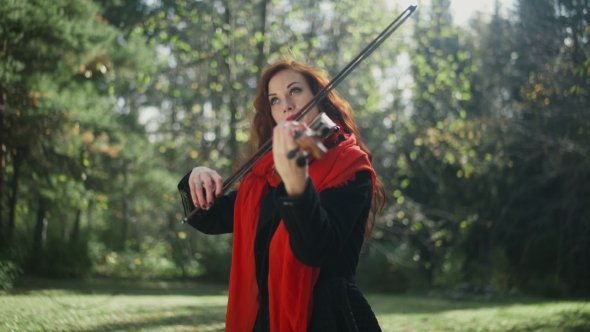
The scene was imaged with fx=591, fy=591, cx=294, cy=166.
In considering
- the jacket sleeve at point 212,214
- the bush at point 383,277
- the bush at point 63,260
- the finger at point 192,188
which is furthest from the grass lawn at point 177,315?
the bush at point 383,277

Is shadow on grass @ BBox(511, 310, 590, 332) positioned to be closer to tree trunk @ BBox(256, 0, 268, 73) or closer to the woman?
the woman

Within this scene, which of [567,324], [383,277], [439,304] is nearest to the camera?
[567,324]

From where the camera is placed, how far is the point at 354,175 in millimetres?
2043

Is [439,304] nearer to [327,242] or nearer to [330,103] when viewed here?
[330,103]

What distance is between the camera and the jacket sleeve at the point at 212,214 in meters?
2.48

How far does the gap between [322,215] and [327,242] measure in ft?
0.30

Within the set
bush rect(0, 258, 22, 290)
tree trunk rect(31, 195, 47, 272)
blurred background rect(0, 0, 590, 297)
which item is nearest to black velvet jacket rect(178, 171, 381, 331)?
bush rect(0, 258, 22, 290)

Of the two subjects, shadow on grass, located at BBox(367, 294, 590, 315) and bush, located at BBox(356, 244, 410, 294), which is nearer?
shadow on grass, located at BBox(367, 294, 590, 315)

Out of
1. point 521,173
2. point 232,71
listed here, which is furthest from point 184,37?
point 521,173

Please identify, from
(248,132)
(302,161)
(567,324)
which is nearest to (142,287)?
(248,132)

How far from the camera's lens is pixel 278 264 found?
6.65 ft

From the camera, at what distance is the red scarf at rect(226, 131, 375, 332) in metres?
1.98

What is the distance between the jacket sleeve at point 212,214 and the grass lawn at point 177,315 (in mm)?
1844

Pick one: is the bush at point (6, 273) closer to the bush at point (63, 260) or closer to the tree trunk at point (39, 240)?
the tree trunk at point (39, 240)
